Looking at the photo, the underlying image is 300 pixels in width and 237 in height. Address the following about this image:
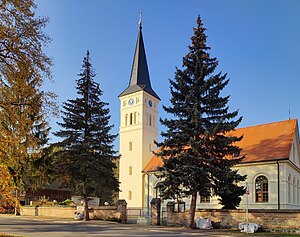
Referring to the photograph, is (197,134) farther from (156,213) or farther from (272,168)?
(272,168)

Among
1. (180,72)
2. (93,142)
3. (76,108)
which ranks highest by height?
(180,72)

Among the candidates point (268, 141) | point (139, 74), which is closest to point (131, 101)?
point (139, 74)

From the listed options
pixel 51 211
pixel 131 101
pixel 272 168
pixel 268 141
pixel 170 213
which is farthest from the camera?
pixel 131 101

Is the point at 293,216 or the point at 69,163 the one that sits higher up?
the point at 69,163

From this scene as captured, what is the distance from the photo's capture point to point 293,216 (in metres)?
20.3

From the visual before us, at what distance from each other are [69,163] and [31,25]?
18.2 m

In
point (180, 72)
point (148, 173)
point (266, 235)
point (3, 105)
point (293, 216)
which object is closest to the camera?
point (3, 105)

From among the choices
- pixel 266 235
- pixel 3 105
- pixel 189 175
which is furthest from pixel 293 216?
pixel 3 105

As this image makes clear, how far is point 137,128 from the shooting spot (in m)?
47.6

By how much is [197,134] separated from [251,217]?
20.3ft

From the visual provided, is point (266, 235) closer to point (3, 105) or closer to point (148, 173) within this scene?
point (3, 105)

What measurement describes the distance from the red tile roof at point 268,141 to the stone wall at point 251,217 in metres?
6.72

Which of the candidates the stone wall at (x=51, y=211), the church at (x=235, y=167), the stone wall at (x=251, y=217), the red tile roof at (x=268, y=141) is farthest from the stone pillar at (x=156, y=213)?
the stone wall at (x=51, y=211)

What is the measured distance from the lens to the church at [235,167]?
101 feet
